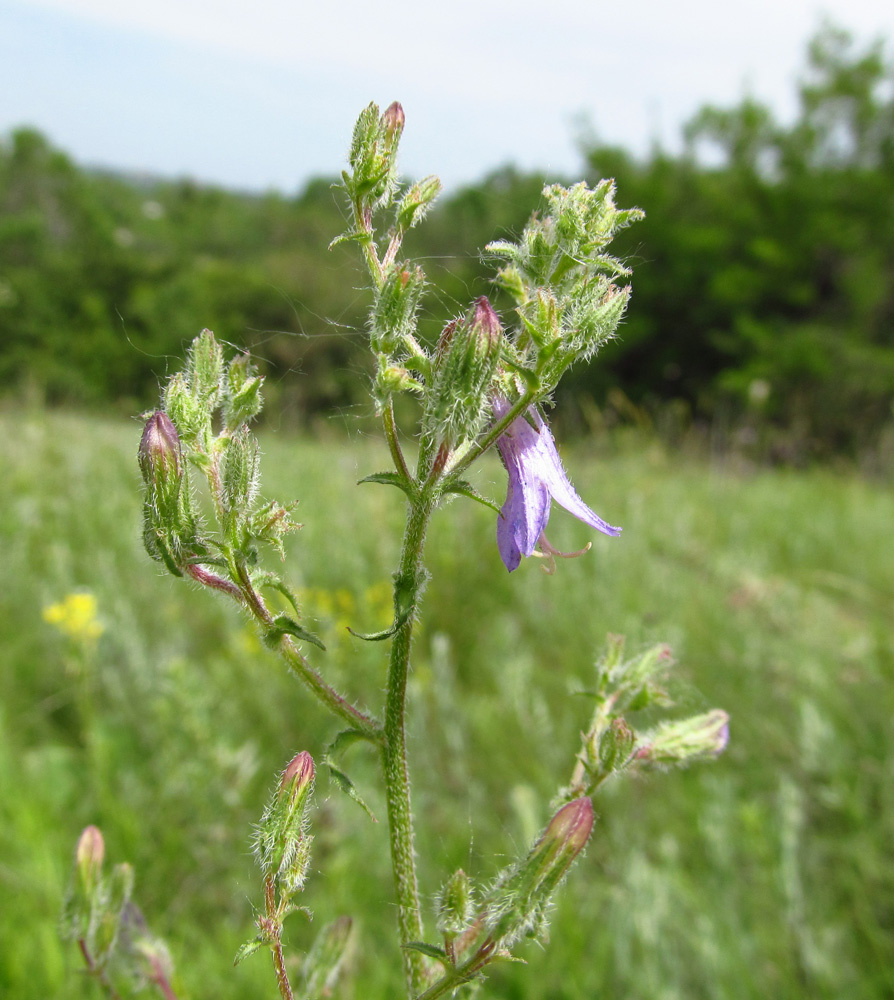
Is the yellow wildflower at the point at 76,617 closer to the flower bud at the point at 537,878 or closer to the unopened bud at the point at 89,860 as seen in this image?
the unopened bud at the point at 89,860

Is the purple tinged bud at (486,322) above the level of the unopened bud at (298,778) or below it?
above

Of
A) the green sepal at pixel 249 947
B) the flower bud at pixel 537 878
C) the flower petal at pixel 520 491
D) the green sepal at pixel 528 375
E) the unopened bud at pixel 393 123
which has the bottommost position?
the green sepal at pixel 249 947

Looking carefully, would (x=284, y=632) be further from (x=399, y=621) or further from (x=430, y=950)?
(x=430, y=950)

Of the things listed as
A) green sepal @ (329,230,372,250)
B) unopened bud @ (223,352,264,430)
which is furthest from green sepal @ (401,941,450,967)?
green sepal @ (329,230,372,250)

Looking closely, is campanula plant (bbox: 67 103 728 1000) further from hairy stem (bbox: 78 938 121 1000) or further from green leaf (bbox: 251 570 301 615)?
hairy stem (bbox: 78 938 121 1000)

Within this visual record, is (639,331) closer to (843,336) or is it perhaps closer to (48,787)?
(843,336)

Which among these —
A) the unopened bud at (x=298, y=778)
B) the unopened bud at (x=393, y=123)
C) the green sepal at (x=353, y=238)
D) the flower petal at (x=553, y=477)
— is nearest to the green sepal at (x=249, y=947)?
the unopened bud at (x=298, y=778)
